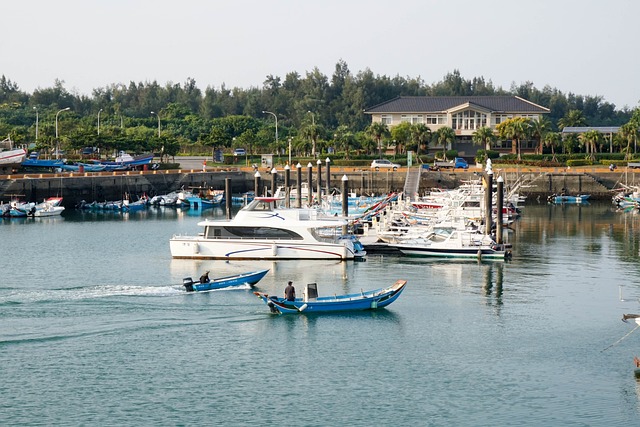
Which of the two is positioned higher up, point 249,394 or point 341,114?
point 341,114

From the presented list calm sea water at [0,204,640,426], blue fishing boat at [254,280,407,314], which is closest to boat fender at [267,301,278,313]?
blue fishing boat at [254,280,407,314]

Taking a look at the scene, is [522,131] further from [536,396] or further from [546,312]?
[536,396]

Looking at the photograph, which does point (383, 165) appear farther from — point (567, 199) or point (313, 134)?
point (567, 199)

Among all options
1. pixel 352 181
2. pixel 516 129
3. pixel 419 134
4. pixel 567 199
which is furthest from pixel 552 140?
pixel 352 181

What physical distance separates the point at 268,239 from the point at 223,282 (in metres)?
11.9

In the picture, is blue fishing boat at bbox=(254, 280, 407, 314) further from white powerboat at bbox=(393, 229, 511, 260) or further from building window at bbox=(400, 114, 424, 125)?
building window at bbox=(400, 114, 424, 125)

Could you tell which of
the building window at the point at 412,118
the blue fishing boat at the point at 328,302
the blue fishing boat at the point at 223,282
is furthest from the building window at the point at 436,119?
the blue fishing boat at the point at 328,302

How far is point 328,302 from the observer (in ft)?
167

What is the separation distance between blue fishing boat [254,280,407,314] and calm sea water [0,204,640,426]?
0.48m

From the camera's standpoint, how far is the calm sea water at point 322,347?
37.7 metres

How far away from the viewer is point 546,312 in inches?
2068

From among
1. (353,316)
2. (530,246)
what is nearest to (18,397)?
(353,316)

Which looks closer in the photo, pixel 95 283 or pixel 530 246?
pixel 95 283

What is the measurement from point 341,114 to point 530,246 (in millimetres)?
122606
